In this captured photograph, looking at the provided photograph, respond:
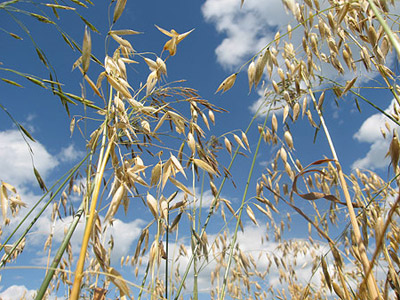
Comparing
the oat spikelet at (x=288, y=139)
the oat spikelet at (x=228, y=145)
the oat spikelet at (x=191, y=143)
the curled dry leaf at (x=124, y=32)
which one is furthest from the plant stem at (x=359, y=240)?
the curled dry leaf at (x=124, y=32)

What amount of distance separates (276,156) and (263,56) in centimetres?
72

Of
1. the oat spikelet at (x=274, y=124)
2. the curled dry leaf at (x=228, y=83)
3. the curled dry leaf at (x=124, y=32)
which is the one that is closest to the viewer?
the curled dry leaf at (x=124, y=32)

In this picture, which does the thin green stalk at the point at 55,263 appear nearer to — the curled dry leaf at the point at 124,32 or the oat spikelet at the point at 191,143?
the oat spikelet at the point at 191,143

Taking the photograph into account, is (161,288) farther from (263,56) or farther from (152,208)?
(263,56)

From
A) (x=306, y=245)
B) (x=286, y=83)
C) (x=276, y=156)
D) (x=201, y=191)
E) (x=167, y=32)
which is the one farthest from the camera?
(x=306, y=245)

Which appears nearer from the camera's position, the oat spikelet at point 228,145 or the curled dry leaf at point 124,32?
the curled dry leaf at point 124,32

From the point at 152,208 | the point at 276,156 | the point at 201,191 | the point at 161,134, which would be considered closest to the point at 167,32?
the point at 161,134

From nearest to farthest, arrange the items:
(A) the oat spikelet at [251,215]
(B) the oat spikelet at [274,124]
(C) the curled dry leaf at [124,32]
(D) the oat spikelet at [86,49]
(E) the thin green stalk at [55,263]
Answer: (E) the thin green stalk at [55,263] → (D) the oat spikelet at [86,49] → (C) the curled dry leaf at [124,32] → (A) the oat spikelet at [251,215] → (B) the oat spikelet at [274,124]

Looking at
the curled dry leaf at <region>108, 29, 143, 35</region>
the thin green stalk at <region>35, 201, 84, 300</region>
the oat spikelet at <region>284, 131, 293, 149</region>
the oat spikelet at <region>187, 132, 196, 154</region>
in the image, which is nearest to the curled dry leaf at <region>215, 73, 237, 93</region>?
the oat spikelet at <region>187, 132, 196, 154</region>

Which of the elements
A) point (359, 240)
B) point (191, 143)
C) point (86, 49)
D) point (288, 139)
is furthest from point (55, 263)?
point (288, 139)

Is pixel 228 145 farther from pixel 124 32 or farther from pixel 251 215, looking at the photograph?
pixel 124 32

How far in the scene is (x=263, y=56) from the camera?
3.22ft

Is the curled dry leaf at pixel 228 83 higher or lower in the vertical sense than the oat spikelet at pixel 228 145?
lower

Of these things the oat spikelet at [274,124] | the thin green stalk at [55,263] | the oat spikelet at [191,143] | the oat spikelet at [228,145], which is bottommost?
the thin green stalk at [55,263]
